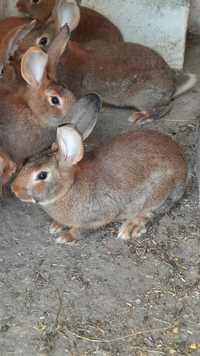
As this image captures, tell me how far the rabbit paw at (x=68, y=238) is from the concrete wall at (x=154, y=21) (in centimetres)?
272

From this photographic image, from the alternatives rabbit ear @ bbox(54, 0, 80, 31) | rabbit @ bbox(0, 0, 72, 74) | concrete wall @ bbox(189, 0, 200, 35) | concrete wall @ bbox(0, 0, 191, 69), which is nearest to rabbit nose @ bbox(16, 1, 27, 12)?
concrete wall @ bbox(0, 0, 191, 69)

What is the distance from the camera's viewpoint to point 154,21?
20.8ft

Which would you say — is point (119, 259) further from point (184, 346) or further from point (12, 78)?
point (12, 78)

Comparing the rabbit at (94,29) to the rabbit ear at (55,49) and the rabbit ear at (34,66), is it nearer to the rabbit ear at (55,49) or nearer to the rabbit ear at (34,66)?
the rabbit ear at (55,49)

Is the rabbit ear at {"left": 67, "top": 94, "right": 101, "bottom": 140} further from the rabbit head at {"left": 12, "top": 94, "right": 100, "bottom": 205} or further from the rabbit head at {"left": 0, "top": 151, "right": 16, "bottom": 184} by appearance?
the rabbit head at {"left": 0, "top": 151, "right": 16, "bottom": 184}

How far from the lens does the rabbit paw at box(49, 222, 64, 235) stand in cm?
443

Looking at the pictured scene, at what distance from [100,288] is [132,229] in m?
0.57

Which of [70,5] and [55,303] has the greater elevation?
[70,5]

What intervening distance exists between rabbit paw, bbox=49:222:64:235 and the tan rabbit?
1566 mm

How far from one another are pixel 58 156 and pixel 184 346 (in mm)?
1352

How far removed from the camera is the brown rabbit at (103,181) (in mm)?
4090

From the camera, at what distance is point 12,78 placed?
5.10m

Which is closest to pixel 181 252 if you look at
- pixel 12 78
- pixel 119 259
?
pixel 119 259

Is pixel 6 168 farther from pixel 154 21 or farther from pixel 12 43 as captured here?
pixel 154 21
